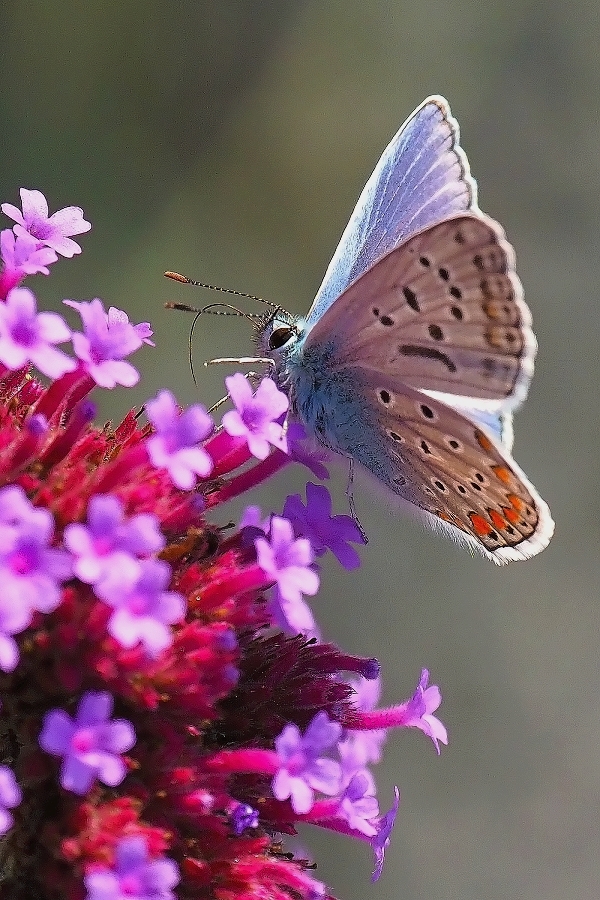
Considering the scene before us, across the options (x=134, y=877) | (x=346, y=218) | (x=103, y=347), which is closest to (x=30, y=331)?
(x=103, y=347)

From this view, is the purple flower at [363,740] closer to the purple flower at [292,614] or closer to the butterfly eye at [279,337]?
the purple flower at [292,614]

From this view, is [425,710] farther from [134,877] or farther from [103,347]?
[103,347]

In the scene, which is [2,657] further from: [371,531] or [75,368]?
[371,531]

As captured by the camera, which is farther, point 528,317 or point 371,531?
point 371,531

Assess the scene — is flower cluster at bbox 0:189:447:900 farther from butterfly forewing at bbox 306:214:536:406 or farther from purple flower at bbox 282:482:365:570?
butterfly forewing at bbox 306:214:536:406

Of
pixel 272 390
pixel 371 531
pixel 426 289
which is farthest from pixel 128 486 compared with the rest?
pixel 371 531

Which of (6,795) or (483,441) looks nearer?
(6,795)
